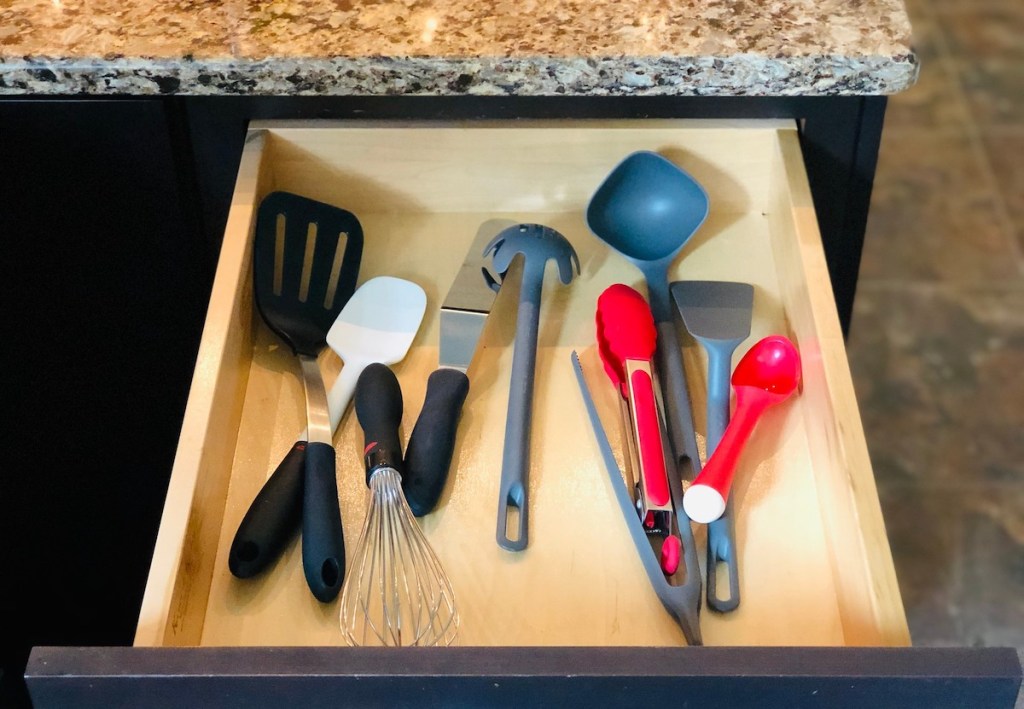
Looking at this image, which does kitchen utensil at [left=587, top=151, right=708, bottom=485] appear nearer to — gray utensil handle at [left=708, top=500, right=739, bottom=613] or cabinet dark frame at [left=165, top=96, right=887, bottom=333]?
cabinet dark frame at [left=165, top=96, right=887, bottom=333]

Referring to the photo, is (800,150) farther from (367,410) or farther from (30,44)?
(30,44)

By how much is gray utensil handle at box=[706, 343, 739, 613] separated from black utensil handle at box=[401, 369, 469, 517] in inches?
6.0

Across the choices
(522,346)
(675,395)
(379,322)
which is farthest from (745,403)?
(379,322)

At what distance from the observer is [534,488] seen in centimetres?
62

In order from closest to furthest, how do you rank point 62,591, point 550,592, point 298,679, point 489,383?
point 298,679
point 550,592
point 489,383
point 62,591

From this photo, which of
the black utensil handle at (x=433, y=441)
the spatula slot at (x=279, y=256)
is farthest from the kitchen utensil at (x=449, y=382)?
the spatula slot at (x=279, y=256)

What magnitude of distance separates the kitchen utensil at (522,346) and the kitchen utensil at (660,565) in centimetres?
5

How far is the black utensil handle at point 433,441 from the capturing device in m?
0.59

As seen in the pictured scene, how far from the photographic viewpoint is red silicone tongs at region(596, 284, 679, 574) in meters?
0.58

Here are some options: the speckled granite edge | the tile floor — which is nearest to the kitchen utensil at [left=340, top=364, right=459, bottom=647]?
the speckled granite edge

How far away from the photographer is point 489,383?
0.68 m

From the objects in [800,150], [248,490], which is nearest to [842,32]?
[800,150]

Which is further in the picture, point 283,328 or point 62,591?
point 62,591

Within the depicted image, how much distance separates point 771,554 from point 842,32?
33cm
